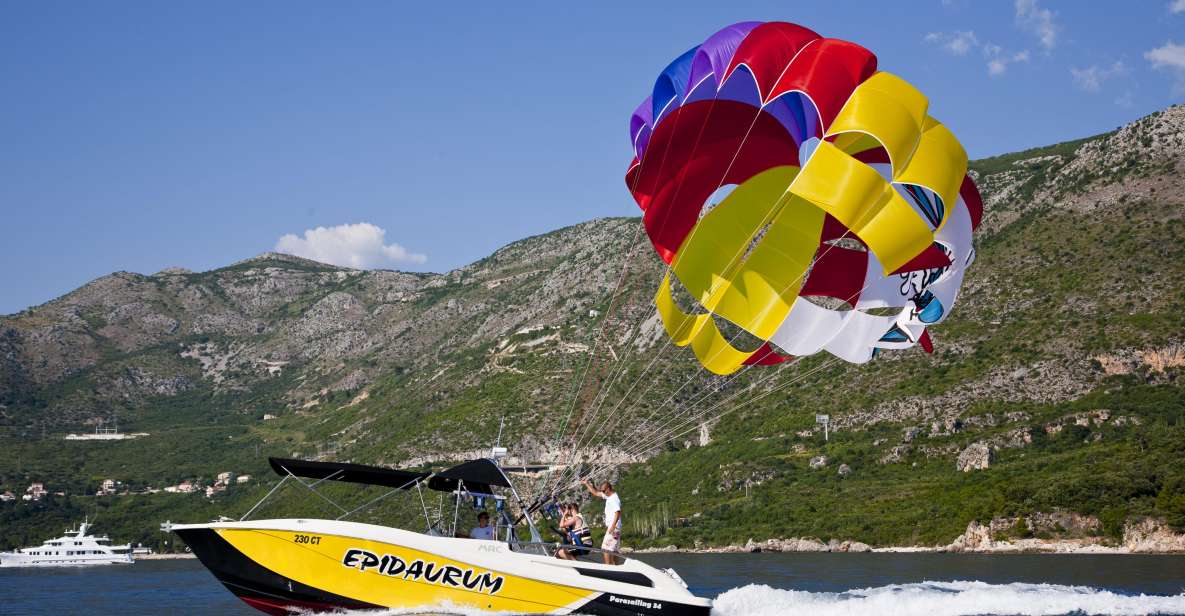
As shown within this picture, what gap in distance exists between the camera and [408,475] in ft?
62.6

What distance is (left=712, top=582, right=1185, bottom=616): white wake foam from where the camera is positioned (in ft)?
66.3

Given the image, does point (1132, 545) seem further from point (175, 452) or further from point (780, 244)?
point (175, 452)

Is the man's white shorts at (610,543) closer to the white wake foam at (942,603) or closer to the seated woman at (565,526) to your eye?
the seated woman at (565,526)

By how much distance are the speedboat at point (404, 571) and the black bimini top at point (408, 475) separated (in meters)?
0.04

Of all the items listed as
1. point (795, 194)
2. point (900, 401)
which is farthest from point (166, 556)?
point (795, 194)

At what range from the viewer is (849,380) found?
257 feet

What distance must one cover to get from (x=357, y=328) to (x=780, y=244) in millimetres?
155097

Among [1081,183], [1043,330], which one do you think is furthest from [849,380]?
[1081,183]

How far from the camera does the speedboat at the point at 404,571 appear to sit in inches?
724

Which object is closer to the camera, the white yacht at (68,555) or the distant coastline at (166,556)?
the white yacht at (68,555)

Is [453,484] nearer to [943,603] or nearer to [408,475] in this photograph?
[408,475]

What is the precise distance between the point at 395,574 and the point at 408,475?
63.2 inches

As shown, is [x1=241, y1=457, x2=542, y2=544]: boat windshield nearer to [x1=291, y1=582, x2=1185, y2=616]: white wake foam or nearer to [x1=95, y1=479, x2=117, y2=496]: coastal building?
[x1=291, y1=582, x2=1185, y2=616]: white wake foam

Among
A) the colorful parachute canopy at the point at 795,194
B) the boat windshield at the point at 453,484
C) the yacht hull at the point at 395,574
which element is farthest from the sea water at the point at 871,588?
the colorful parachute canopy at the point at 795,194
